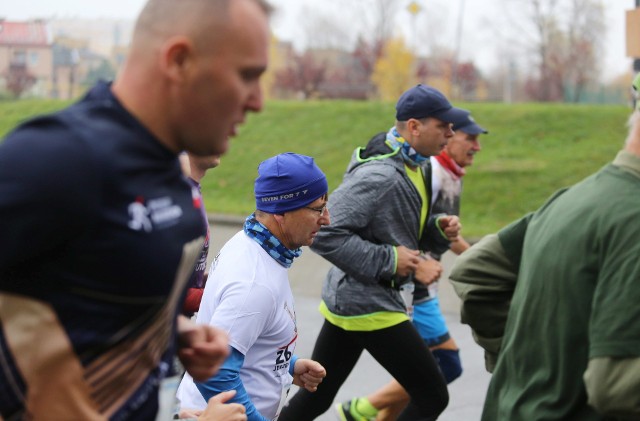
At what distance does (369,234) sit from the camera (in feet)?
18.4

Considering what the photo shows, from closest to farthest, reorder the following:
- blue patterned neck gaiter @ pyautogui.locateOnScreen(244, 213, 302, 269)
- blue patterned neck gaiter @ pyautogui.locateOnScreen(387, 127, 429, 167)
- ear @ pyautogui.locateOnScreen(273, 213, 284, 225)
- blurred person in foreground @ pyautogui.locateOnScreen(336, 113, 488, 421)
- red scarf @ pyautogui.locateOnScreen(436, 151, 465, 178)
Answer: blue patterned neck gaiter @ pyautogui.locateOnScreen(244, 213, 302, 269) → ear @ pyautogui.locateOnScreen(273, 213, 284, 225) → blue patterned neck gaiter @ pyautogui.locateOnScreen(387, 127, 429, 167) → blurred person in foreground @ pyautogui.locateOnScreen(336, 113, 488, 421) → red scarf @ pyautogui.locateOnScreen(436, 151, 465, 178)

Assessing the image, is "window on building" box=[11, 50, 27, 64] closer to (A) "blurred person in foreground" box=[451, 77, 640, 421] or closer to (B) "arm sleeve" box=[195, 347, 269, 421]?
(B) "arm sleeve" box=[195, 347, 269, 421]

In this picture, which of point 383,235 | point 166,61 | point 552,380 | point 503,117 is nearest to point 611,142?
point 503,117

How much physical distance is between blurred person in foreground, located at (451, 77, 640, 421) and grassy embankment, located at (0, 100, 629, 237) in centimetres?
1102

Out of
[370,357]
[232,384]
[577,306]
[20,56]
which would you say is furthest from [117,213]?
[20,56]

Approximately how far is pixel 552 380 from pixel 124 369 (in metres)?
1.40

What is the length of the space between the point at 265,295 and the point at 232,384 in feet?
1.23

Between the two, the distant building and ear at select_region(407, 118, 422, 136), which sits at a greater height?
the distant building

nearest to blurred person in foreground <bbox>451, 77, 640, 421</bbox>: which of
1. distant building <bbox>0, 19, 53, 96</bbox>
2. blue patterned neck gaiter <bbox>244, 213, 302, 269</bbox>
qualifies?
blue patterned neck gaiter <bbox>244, 213, 302, 269</bbox>

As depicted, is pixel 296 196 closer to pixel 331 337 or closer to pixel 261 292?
pixel 261 292

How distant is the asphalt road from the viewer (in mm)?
7457

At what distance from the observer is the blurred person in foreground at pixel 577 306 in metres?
2.59

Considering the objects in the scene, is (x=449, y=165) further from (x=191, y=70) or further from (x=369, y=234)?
(x=191, y=70)

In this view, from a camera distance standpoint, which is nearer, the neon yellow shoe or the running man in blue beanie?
the running man in blue beanie
